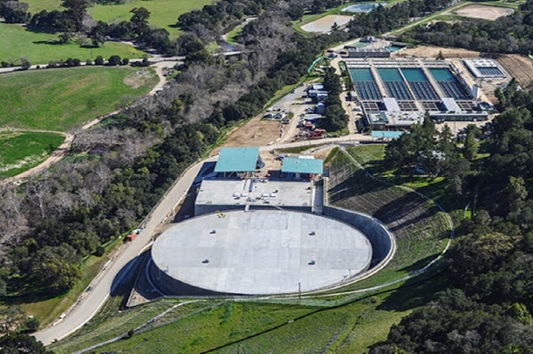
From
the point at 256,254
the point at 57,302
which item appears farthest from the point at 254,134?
the point at 57,302

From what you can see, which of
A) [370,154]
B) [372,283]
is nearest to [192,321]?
[372,283]

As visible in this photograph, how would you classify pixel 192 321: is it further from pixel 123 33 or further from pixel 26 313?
pixel 123 33

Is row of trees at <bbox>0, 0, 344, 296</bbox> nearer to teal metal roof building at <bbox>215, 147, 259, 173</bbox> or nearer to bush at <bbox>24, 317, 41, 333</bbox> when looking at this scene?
bush at <bbox>24, 317, 41, 333</bbox>

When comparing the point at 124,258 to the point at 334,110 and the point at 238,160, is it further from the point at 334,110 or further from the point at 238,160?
the point at 334,110

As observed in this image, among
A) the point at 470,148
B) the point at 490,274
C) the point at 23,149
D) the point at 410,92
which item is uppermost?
the point at 490,274

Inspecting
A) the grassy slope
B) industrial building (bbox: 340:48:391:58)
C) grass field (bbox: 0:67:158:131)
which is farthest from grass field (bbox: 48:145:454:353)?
industrial building (bbox: 340:48:391:58)

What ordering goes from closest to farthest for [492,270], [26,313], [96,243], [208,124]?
[492,270] → [26,313] → [96,243] → [208,124]

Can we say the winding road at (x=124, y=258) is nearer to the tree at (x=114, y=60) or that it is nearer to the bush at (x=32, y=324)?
the bush at (x=32, y=324)

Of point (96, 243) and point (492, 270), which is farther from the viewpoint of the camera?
point (96, 243)
